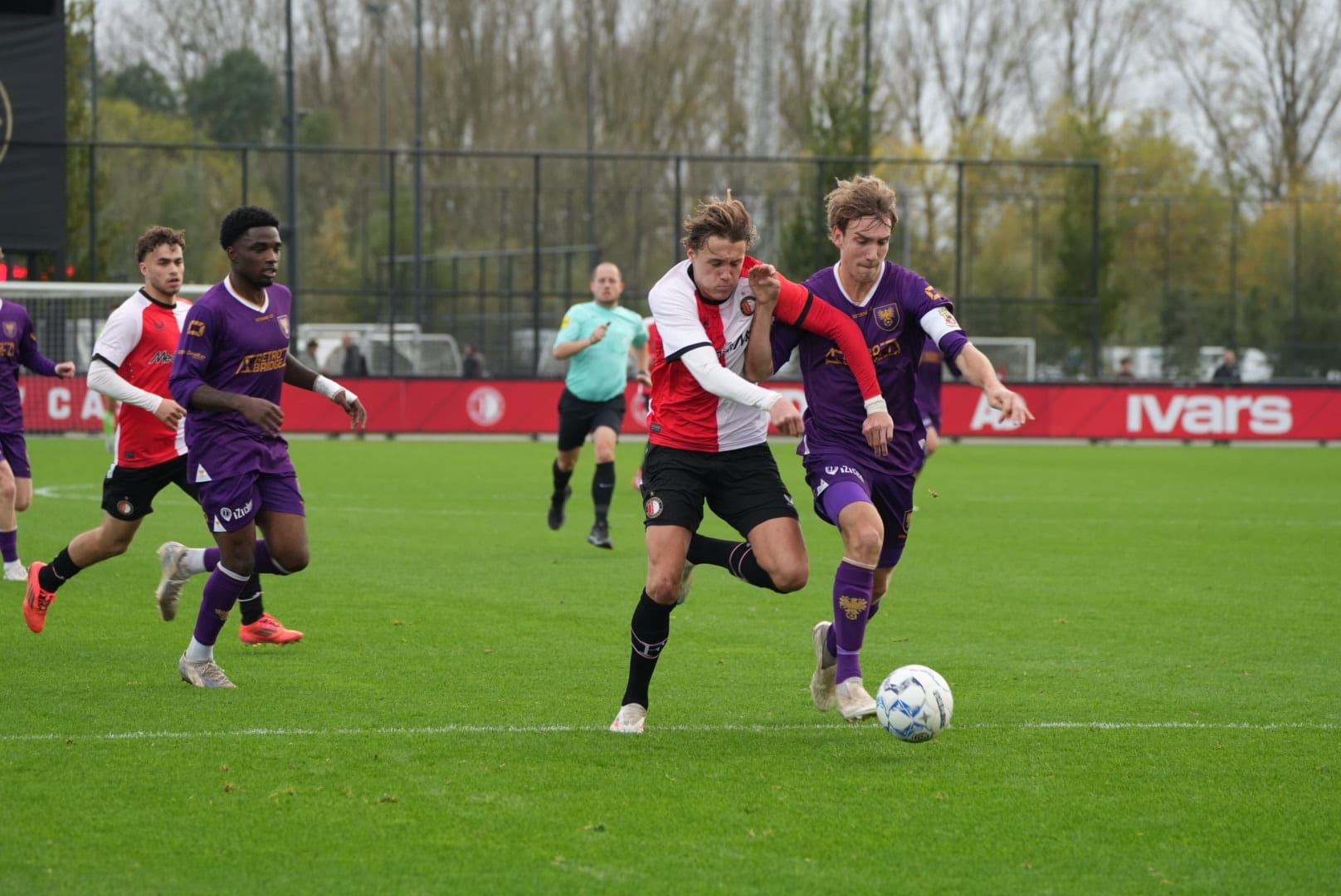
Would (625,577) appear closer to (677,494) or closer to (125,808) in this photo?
(677,494)

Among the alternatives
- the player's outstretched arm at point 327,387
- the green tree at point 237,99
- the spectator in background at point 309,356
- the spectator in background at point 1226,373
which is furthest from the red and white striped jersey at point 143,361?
the green tree at point 237,99

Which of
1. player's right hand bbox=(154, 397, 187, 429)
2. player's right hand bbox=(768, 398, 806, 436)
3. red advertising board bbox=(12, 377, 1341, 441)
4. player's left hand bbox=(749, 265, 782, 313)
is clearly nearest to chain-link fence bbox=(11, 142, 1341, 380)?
red advertising board bbox=(12, 377, 1341, 441)

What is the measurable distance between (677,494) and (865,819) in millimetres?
1710

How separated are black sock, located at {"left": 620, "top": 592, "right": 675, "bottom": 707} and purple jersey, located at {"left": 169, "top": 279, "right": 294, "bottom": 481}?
1.96 meters

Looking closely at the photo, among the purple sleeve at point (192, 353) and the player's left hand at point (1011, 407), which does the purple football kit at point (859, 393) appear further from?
the purple sleeve at point (192, 353)

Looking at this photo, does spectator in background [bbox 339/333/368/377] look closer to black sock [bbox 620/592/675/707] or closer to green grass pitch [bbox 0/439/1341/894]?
green grass pitch [bbox 0/439/1341/894]

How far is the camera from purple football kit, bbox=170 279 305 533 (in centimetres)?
700

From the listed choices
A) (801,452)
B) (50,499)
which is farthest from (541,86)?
(801,452)

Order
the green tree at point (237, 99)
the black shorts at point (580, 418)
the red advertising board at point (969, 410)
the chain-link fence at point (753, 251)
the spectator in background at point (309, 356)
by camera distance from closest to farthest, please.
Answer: the black shorts at point (580, 418)
the red advertising board at point (969, 410)
the spectator in background at point (309, 356)
the chain-link fence at point (753, 251)
the green tree at point (237, 99)

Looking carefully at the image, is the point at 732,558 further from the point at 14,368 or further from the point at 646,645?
the point at 14,368

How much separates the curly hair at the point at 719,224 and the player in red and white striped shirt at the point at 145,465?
3205 mm

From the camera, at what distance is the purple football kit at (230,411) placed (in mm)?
6996

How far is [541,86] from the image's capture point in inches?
2184

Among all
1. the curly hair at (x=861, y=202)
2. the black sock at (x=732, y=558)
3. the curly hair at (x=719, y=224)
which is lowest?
the black sock at (x=732, y=558)
